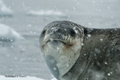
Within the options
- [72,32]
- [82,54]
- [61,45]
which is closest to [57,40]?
[61,45]

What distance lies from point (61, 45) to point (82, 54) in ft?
1.38

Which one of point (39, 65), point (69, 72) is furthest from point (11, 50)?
point (69, 72)

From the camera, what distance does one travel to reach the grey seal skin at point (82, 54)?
4414mm

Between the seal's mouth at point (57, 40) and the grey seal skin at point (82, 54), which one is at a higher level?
the seal's mouth at point (57, 40)

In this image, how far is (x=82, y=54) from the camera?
4.61m

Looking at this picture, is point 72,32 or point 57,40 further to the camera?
point 72,32

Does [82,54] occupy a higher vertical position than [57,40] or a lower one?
lower

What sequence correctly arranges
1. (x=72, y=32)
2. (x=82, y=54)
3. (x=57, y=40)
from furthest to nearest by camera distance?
(x=82, y=54) < (x=72, y=32) < (x=57, y=40)

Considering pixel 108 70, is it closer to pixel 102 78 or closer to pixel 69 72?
pixel 102 78

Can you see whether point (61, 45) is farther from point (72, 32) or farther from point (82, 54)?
point (82, 54)

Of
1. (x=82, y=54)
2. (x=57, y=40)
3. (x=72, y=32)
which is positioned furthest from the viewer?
(x=82, y=54)

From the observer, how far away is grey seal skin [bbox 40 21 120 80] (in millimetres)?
4414

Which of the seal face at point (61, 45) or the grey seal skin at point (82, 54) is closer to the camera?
the seal face at point (61, 45)

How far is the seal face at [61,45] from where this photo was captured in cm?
425
